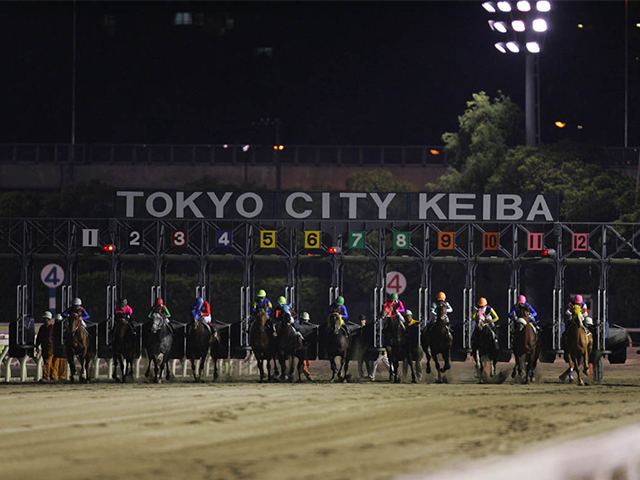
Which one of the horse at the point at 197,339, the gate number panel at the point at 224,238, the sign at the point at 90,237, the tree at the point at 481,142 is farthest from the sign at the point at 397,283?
the horse at the point at 197,339

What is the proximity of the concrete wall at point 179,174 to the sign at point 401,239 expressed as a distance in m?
27.6

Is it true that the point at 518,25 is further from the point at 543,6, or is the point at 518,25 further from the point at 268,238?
the point at 268,238

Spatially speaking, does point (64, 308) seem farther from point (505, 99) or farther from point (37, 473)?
point (505, 99)

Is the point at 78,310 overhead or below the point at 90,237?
below

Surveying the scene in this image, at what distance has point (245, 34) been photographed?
6419 cm

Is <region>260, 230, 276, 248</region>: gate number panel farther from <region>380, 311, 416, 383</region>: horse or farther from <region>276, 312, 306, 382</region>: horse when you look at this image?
<region>380, 311, 416, 383</region>: horse

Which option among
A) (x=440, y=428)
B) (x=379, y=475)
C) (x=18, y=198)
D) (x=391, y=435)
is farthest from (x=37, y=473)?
(x=18, y=198)

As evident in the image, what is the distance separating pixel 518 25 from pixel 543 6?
0.84 m

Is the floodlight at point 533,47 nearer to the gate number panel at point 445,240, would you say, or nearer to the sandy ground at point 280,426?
the gate number panel at point 445,240

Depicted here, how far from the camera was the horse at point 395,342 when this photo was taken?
1928cm

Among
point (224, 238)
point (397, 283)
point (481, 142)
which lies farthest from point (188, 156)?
point (224, 238)

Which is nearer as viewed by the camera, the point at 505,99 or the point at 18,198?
the point at 505,99

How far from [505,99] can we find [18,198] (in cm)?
1947

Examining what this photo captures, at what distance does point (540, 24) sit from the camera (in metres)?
27.3
